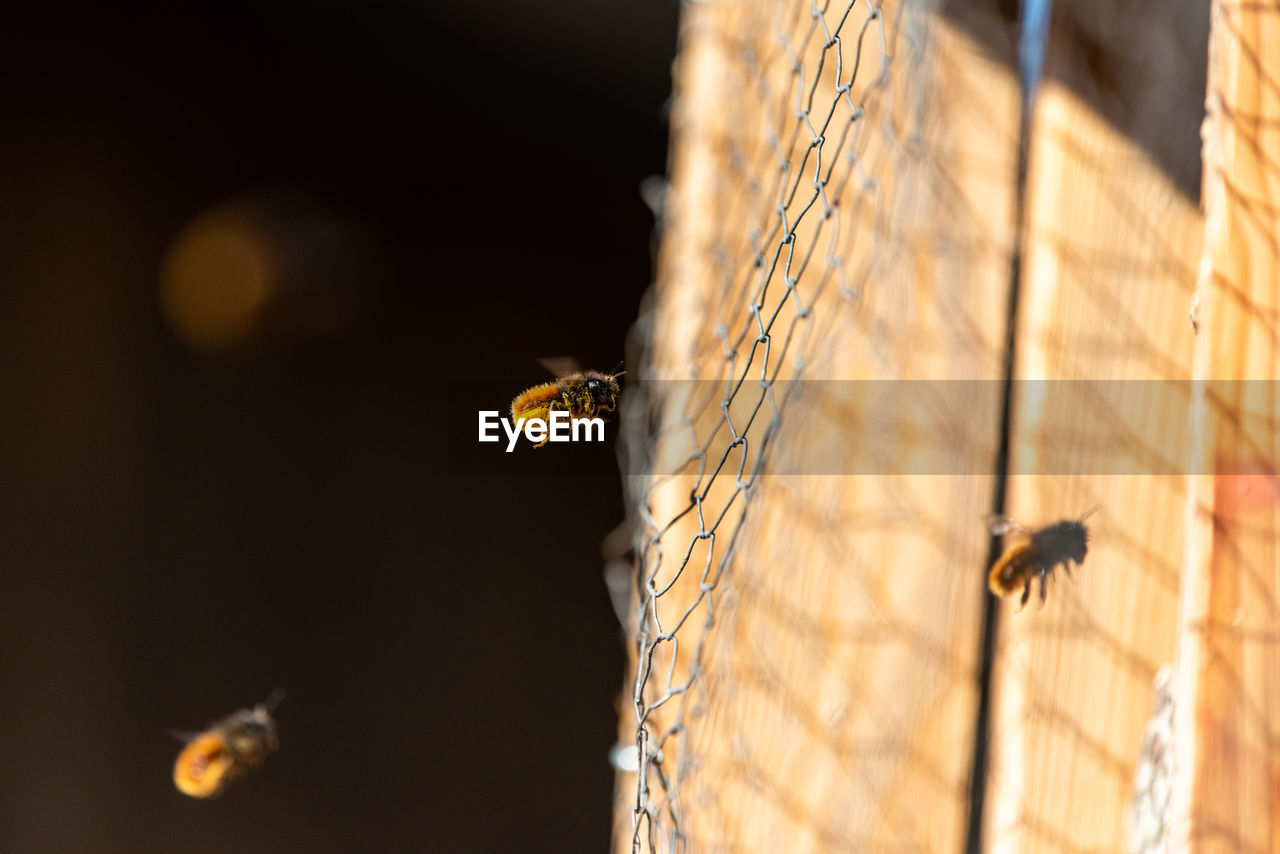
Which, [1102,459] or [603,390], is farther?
[603,390]

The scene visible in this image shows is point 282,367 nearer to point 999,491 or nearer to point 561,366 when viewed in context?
point 561,366

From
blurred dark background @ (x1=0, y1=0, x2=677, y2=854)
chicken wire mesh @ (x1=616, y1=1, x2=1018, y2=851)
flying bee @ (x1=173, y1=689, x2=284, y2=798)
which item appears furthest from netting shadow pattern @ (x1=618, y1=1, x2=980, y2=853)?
flying bee @ (x1=173, y1=689, x2=284, y2=798)

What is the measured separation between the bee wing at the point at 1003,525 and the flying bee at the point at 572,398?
0.20 meters

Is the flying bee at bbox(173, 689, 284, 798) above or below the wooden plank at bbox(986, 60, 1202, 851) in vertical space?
below

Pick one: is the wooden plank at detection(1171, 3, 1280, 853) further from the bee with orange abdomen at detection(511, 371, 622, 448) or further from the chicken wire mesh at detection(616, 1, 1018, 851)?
the bee with orange abdomen at detection(511, 371, 622, 448)

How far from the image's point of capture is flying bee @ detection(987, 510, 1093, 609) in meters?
0.31

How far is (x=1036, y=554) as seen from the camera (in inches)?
12.5

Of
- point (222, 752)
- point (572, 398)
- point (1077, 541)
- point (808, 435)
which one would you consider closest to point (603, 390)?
point (572, 398)

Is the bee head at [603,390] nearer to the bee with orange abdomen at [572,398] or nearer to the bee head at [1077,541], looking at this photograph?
the bee with orange abdomen at [572,398]

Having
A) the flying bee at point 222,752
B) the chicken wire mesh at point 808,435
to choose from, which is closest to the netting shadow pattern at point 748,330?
the chicken wire mesh at point 808,435

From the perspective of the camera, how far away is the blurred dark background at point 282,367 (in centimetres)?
91

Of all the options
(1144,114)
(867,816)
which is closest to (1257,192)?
(1144,114)

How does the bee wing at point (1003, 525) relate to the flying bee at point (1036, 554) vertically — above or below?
above

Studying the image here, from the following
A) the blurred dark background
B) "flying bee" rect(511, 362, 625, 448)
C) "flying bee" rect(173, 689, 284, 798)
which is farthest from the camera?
the blurred dark background
